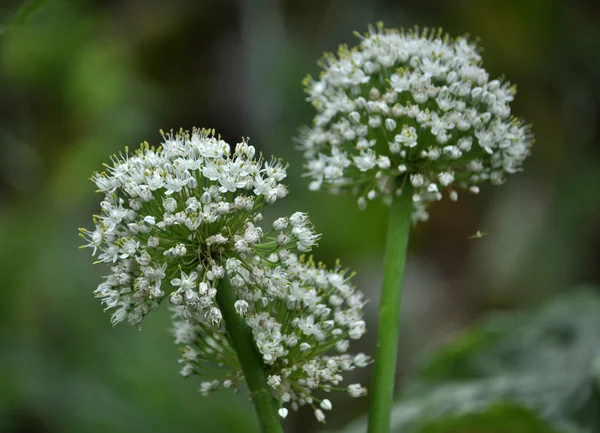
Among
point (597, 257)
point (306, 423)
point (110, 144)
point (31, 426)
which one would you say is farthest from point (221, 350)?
point (597, 257)

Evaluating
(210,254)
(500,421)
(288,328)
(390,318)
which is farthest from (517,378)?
(210,254)

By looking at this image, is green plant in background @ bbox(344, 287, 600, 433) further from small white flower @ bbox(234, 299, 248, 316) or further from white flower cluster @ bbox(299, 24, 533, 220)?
small white flower @ bbox(234, 299, 248, 316)

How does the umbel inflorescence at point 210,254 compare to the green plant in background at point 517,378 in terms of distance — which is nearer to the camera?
the umbel inflorescence at point 210,254

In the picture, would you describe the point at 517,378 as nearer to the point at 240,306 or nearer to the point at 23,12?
the point at 240,306

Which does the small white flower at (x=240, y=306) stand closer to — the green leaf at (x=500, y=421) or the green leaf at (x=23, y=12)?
the green leaf at (x=23, y=12)

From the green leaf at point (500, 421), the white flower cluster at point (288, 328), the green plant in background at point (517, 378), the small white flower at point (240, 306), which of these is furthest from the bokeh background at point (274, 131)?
the small white flower at point (240, 306)

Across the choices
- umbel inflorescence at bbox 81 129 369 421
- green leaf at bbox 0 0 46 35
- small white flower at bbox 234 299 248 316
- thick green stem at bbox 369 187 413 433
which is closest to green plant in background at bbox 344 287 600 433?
thick green stem at bbox 369 187 413 433

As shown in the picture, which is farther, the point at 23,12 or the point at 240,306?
the point at 23,12
